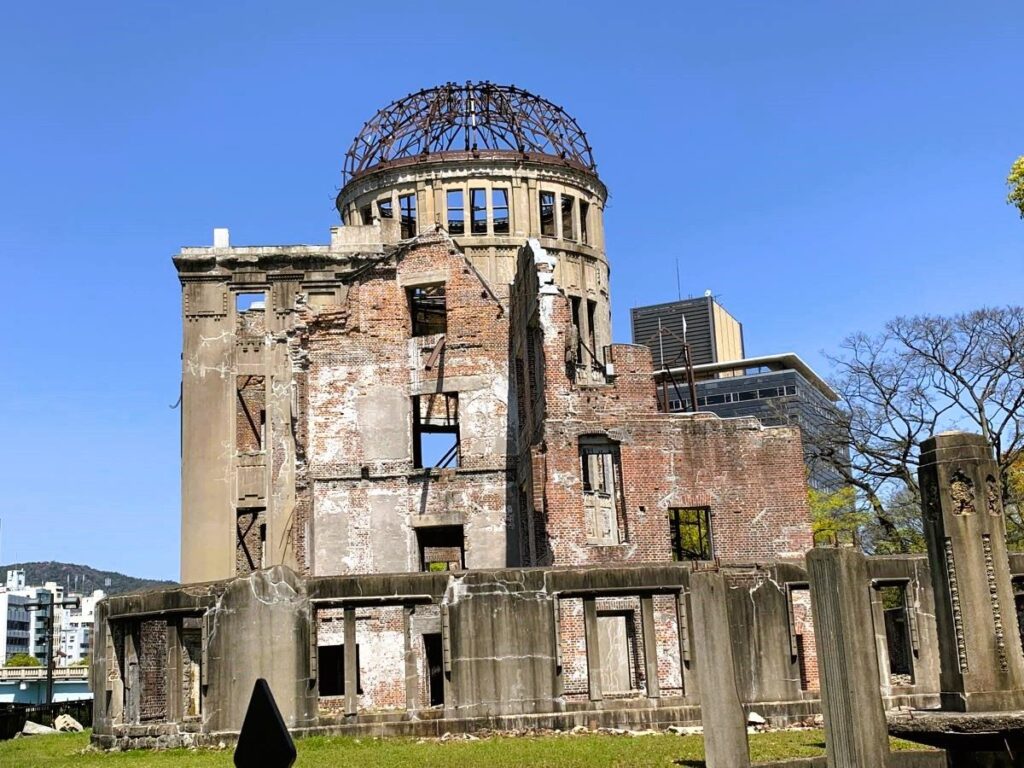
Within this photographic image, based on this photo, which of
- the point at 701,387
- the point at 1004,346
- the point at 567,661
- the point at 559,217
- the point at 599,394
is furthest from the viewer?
the point at 701,387

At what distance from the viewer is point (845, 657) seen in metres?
11.8

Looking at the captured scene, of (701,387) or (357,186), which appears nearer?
(357,186)

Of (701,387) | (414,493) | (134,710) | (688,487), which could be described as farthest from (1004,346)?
(701,387)

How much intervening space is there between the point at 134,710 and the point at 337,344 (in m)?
12.0

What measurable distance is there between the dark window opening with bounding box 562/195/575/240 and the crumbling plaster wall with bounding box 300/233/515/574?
12356 millimetres

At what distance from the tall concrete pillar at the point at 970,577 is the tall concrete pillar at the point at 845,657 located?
0.70 metres

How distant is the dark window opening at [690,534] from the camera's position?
25578mm

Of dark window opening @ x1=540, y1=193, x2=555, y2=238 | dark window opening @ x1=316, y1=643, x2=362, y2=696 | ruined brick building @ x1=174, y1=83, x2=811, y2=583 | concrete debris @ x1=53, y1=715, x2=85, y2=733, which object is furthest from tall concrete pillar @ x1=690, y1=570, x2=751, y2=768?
dark window opening @ x1=540, y1=193, x2=555, y2=238

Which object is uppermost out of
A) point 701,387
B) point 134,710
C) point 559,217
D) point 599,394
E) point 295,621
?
point 701,387

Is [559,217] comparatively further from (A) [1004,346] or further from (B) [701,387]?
(B) [701,387]

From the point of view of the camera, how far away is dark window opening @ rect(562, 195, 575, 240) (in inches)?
1684

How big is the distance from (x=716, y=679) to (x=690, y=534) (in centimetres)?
3106

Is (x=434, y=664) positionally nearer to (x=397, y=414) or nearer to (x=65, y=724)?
(x=397, y=414)

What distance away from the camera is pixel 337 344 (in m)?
30.6
